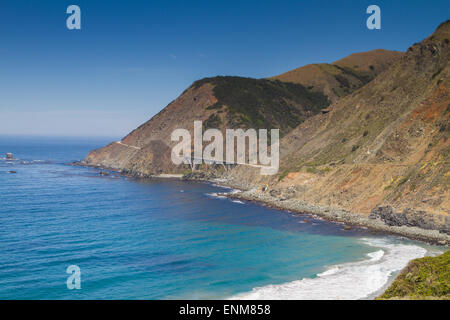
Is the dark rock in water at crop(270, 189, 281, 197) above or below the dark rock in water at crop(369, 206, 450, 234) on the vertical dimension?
above

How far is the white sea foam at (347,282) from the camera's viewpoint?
32594 millimetres

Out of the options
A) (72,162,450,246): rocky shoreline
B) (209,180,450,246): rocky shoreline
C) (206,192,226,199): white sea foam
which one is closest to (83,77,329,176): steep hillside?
(206,192,226,199): white sea foam

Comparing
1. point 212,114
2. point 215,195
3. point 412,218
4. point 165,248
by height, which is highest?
point 212,114

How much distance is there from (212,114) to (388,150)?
91.1 meters

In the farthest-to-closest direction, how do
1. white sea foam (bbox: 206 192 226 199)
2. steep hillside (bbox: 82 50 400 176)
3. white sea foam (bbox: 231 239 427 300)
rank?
steep hillside (bbox: 82 50 400 176) → white sea foam (bbox: 206 192 226 199) → white sea foam (bbox: 231 239 427 300)

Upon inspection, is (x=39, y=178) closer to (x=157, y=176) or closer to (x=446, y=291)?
(x=157, y=176)

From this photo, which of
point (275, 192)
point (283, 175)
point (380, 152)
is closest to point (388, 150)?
point (380, 152)

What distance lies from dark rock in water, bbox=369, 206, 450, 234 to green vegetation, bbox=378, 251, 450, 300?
19902 mm

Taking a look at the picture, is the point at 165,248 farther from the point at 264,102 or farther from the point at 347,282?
the point at 264,102

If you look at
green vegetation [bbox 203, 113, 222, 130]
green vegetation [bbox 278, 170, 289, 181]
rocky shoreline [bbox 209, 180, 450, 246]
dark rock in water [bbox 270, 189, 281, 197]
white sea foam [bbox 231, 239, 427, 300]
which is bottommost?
white sea foam [bbox 231, 239, 427, 300]

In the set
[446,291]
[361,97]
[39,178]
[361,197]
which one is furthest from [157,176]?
[446,291]

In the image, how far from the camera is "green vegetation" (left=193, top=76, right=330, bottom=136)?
490ft

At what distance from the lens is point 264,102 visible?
16438 centimetres

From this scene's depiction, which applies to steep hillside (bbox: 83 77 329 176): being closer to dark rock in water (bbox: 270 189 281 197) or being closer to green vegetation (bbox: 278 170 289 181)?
green vegetation (bbox: 278 170 289 181)
